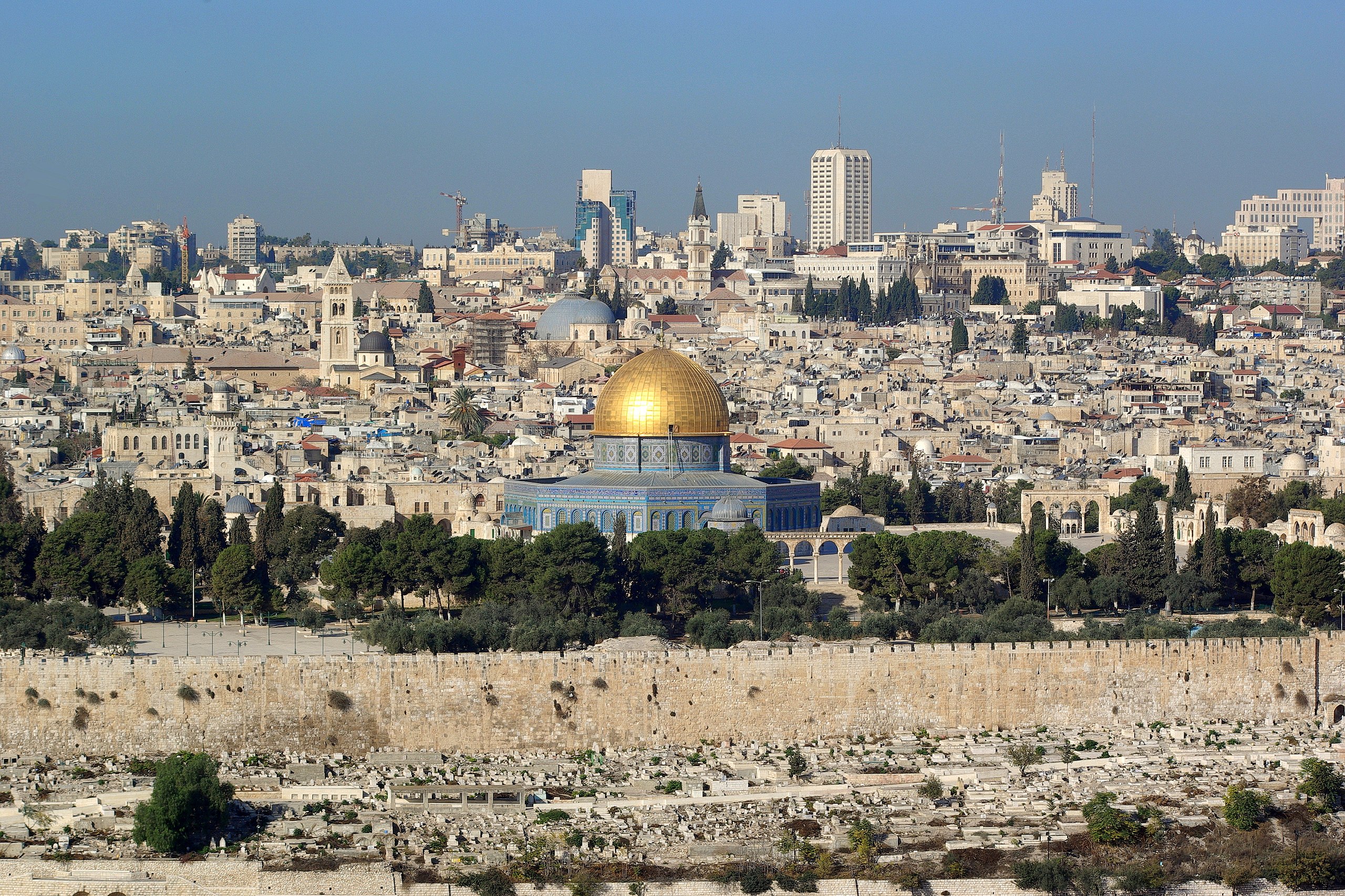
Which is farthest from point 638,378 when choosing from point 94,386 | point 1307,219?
point 1307,219

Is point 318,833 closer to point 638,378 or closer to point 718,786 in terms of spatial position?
point 718,786

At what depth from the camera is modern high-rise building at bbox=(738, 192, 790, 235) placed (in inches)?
7205

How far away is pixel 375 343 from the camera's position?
8362 cm

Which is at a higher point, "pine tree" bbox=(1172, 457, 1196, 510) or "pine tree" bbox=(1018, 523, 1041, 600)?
"pine tree" bbox=(1172, 457, 1196, 510)

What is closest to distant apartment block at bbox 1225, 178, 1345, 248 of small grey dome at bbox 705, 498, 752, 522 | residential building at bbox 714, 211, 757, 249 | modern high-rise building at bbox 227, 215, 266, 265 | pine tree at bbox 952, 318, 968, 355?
residential building at bbox 714, 211, 757, 249

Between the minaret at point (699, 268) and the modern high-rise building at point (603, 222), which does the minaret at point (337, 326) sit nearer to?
the minaret at point (699, 268)

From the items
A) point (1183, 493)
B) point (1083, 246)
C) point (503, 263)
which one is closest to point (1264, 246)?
point (1083, 246)

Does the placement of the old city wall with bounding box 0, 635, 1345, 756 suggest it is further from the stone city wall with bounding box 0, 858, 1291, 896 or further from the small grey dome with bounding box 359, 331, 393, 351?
the small grey dome with bounding box 359, 331, 393, 351

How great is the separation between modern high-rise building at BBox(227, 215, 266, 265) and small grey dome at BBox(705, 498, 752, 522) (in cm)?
12420

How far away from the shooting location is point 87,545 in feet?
138

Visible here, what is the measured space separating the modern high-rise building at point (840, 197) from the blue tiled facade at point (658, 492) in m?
119

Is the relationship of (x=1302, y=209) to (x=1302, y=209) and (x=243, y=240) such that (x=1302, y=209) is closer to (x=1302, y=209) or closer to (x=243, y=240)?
(x=1302, y=209)

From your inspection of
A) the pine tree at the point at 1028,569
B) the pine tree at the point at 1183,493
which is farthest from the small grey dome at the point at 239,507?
the pine tree at the point at 1183,493

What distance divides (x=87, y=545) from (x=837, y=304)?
223 ft
